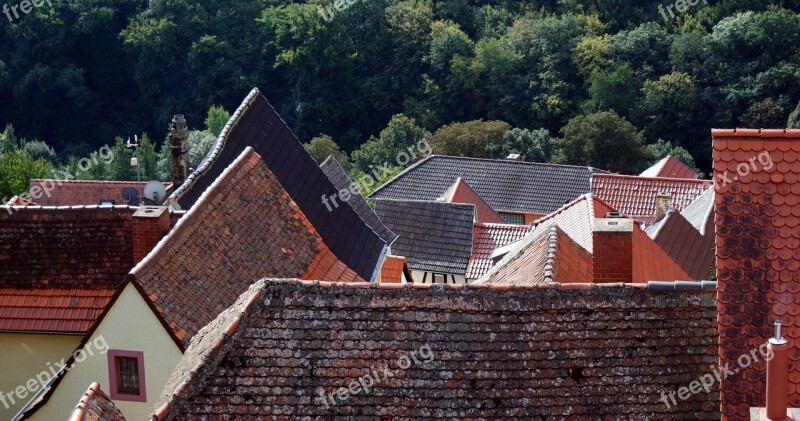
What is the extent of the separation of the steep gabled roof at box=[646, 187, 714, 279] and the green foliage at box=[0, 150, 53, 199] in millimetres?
43544

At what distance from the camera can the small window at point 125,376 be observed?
21.0 meters

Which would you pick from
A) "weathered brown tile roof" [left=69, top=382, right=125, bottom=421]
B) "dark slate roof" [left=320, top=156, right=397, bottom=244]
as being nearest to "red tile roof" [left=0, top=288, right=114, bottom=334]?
"weathered brown tile roof" [left=69, top=382, right=125, bottom=421]

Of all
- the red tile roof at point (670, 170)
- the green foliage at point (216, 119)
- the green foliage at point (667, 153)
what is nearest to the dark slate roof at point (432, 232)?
the red tile roof at point (670, 170)

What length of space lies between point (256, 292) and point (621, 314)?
13.7ft

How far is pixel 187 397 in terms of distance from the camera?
14.0m

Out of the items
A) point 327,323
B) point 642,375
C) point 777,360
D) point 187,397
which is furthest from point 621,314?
point 187,397

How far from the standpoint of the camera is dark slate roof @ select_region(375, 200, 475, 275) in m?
48.4

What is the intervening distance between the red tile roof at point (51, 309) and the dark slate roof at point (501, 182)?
4146 centimetres

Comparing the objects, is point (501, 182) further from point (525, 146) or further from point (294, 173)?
point (294, 173)

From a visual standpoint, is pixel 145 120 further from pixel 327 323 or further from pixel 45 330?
pixel 327 323

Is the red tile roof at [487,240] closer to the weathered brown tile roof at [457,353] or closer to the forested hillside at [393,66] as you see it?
the weathered brown tile roof at [457,353]

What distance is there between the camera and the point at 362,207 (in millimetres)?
42562

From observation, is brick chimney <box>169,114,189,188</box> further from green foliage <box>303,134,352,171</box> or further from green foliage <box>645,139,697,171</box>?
green foliage <box>645,139,697,171</box>

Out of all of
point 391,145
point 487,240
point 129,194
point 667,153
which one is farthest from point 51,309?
point 667,153
